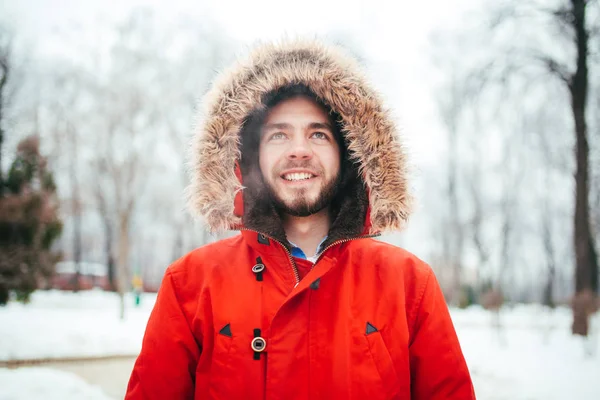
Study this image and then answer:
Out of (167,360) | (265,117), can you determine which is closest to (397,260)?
(265,117)

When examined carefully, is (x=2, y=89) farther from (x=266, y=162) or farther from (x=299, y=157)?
(x=299, y=157)

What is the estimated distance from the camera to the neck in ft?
7.18

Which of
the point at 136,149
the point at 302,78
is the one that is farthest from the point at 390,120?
the point at 136,149

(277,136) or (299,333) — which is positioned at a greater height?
(277,136)

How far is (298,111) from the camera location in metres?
2.27

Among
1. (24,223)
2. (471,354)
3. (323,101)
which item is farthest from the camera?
(24,223)

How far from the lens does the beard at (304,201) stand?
6.88ft

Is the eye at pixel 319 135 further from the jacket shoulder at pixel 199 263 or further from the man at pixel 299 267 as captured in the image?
the jacket shoulder at pixel 199 263

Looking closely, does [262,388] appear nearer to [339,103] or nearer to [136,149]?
[339,103]

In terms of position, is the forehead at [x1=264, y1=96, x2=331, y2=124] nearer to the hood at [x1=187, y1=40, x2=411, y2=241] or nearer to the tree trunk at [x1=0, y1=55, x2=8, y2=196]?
the hood at [x1=187, y1=40, x2=411, y2=241]

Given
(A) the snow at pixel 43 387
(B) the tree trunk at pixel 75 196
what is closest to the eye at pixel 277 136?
(A) the snow at pixel 43 387

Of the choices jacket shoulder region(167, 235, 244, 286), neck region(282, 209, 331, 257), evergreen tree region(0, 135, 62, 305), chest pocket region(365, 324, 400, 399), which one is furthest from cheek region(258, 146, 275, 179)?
evergreen tree region(0, 135, 62, 305)

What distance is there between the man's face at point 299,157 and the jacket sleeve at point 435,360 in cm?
77

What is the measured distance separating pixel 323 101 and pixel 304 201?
2.05 ft
